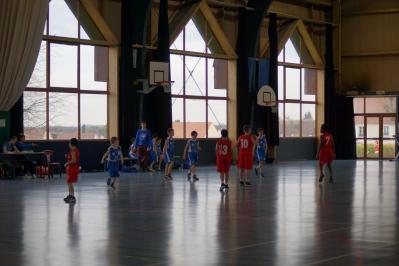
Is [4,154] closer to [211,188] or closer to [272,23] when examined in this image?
[211,188]

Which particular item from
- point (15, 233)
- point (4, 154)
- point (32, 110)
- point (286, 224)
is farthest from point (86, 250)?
point (32, 110)

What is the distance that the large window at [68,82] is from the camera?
34.0 metres

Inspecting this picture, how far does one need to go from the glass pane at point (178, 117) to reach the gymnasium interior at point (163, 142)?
0.10 meters

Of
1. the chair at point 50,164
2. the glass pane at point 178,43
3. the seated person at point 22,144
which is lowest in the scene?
the chair at point 50,164

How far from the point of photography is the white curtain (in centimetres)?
3077

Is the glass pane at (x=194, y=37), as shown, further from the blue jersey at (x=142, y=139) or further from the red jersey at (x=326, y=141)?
the red jersey at (x=326, y=141)

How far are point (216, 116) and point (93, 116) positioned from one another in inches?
382

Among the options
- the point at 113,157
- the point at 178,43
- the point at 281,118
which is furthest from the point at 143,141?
A: the point at 281,118

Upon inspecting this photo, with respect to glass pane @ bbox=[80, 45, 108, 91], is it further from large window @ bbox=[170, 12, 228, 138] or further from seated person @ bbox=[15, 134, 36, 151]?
seated person @ bbox=[15, 134, 36, 151]

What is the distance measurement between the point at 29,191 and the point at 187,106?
1943cm

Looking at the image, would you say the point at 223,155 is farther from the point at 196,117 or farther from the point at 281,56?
the point at 281,56

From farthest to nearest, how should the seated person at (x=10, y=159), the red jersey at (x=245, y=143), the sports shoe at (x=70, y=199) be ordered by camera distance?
the seated person at (x=10, y=159) < the red jersey at (x=245, y=143) < the sports shoe at (x=70, y=199)

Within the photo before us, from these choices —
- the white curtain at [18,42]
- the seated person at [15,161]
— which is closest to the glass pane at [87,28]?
the white curtain at [18,42]

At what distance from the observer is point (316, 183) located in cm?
2709
